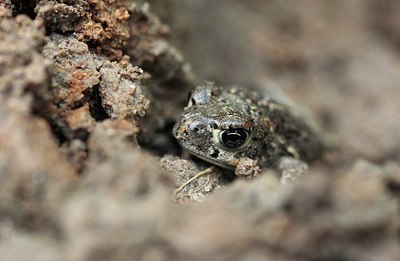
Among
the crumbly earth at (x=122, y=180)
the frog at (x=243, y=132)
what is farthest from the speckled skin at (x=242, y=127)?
the crumbly earth at (x=122, y=180)

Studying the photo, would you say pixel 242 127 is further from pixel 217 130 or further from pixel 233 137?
pixel 217 130

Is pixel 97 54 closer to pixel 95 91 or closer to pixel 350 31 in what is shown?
pixel 95 91

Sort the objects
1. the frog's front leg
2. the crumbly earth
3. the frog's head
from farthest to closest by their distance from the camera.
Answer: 1. the frog's front leg
2. the frog's head
3. the crumbly earth

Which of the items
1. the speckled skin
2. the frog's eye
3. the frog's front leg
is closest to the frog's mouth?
the speckled skin

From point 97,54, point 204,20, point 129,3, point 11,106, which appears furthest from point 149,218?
point 204,20

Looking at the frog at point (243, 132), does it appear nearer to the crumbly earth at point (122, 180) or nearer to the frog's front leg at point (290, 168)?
the frog's front leg at point (290, 168)

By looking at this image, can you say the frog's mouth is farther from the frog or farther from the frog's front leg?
the frog's front leg
